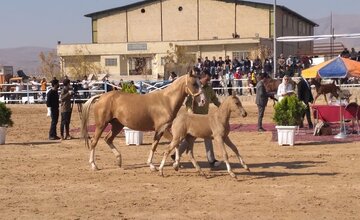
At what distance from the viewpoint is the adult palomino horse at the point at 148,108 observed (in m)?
12.4

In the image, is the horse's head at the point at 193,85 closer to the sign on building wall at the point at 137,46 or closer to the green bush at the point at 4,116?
the green bush at the point at 4,116

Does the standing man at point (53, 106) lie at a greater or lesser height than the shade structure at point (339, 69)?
lesser

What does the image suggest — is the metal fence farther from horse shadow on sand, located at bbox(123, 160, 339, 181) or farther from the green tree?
the green tree

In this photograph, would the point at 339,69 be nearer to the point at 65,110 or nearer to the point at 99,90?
the point at 65,110

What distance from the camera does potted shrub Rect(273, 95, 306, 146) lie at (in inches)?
645

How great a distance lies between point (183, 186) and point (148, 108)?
7.45ft

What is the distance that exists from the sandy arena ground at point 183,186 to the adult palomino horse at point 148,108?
2.78ft

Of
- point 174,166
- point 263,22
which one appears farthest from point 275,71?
point 174,166

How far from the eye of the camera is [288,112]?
16.5 m

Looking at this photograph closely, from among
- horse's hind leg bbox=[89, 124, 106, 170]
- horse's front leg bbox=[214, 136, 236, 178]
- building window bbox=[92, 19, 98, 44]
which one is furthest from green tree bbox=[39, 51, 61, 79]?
horse's front leg bbox=[214, 136, 236, 178]

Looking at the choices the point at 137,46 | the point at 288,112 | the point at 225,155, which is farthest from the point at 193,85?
the point at 137,46

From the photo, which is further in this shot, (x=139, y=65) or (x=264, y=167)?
(x=139, y=65)

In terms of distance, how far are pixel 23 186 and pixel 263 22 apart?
50555 mm

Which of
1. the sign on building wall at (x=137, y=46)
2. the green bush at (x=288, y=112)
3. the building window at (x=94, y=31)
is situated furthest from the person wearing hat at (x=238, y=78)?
the building window at (x=94, y=31)
